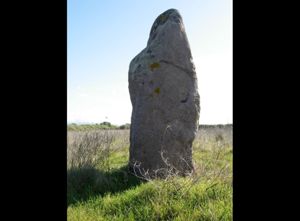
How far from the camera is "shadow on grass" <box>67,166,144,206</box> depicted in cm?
567

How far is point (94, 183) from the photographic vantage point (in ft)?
19.6

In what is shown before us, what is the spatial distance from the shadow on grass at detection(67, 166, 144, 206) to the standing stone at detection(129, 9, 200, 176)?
333 mm

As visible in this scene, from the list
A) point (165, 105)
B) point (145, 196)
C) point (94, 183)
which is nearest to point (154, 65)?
point (165, 105)

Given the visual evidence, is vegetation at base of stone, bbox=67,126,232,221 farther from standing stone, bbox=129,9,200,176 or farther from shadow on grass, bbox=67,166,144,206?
standing stone, bbox=129,9,200,176

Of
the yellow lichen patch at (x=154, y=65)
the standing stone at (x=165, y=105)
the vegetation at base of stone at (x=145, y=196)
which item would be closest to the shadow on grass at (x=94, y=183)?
the vegetation at base of stone at (x=145, y=196)

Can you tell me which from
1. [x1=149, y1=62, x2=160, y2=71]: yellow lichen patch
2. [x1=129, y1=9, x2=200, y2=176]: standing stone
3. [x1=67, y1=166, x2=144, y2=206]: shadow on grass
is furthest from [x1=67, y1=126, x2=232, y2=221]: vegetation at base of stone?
[x1=149, y1=62, x2=160, y2=71]: yellow lichen patch

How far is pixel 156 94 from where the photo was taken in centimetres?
636

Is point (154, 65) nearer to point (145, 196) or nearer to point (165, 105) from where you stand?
point (165, 105)

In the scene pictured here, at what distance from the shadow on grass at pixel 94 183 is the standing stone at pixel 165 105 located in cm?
33

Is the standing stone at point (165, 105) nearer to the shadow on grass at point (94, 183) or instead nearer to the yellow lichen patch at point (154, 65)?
the yellow lichen patch at point (154, 65)

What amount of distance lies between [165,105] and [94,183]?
1701 millimetres
